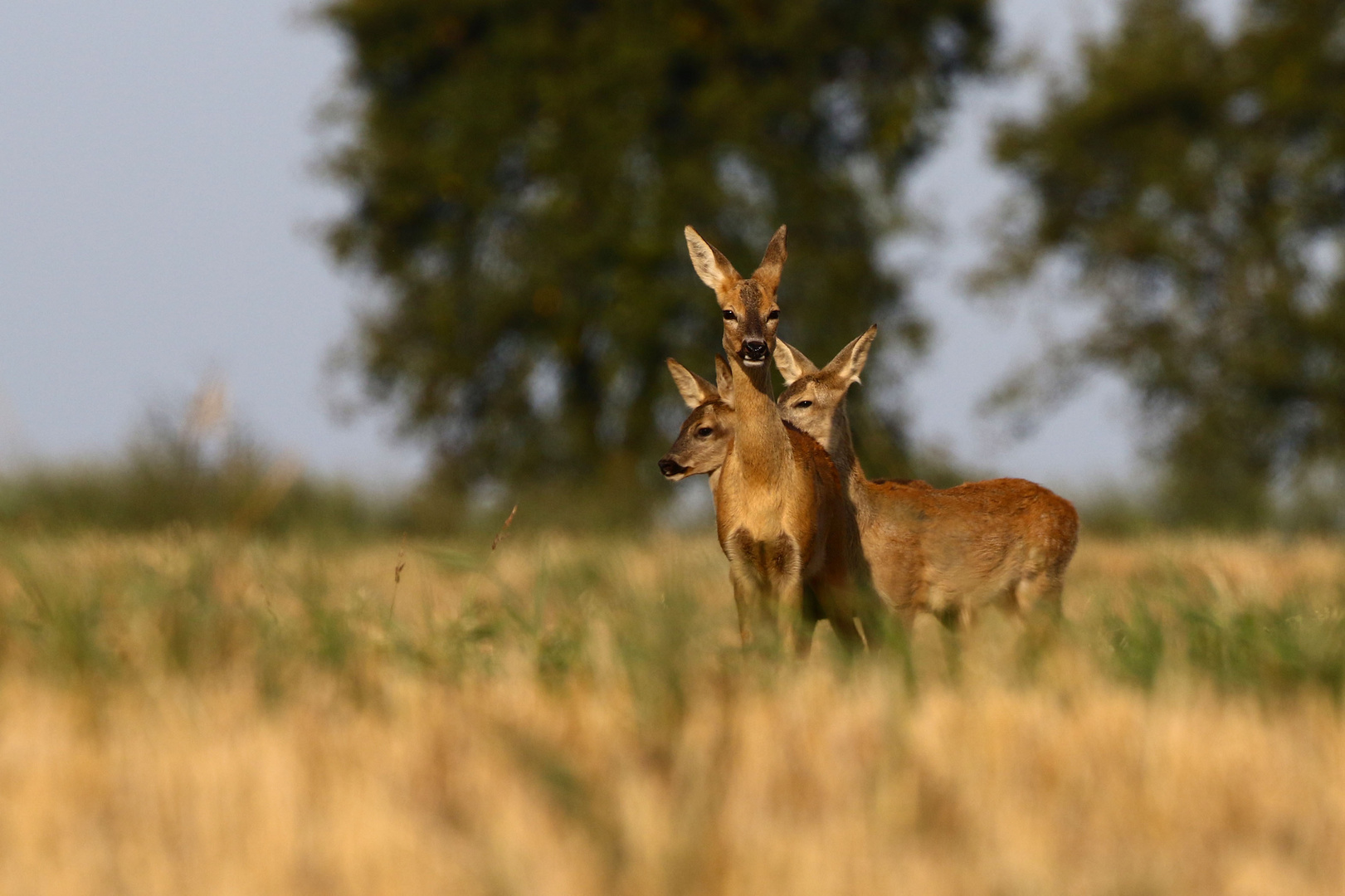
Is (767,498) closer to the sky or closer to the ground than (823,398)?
closer to the ground

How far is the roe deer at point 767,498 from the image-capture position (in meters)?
6.09

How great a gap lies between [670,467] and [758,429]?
672 mm

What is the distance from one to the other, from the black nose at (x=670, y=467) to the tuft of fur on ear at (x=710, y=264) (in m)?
0.82

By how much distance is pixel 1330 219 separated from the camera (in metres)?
26.8

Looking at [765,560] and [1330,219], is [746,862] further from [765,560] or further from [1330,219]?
[1330,219]

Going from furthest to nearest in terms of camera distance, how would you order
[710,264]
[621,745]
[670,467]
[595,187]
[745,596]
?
[595,187] → [670,467] → [710,264] → [745,596] → [621,745]

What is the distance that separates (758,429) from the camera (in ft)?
20.5

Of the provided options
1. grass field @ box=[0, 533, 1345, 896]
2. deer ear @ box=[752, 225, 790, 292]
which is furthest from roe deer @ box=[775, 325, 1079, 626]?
grass field @ box=[0, 533, 1345, 896]

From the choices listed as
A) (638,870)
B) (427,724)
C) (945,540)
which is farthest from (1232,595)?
(638,870)

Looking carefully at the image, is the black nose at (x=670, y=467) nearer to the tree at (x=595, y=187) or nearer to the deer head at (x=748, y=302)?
the deer head at (x=748, y=302)

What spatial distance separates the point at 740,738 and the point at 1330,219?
2662 cm

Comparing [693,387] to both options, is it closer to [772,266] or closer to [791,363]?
[791,363]

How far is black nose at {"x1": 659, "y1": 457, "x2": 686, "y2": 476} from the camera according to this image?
6.77 m

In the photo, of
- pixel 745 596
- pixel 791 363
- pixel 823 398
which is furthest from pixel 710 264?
pixel 791 363
